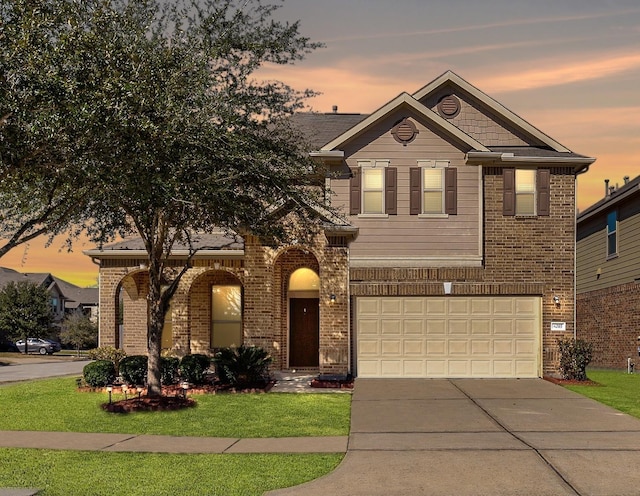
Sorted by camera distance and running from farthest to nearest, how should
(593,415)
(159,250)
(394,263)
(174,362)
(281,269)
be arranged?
(281,269) → (394,263) → (174,362) → (159,250) → (593,415)

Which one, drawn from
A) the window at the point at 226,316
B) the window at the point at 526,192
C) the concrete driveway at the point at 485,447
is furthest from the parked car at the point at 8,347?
the window at the point at 526,192

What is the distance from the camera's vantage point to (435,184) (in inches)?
915

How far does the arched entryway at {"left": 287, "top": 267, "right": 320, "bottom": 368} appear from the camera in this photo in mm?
25547

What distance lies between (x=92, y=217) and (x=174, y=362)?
15.8 feet

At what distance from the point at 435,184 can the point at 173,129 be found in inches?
442

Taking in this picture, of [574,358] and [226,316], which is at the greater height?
[226,316]

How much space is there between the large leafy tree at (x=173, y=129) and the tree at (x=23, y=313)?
36573 mm

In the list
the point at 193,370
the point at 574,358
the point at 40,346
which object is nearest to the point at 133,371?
the point at 193,370

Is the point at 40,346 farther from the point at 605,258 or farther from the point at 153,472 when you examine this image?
the point at 153,472

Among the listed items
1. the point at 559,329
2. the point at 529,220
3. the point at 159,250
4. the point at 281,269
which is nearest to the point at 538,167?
the point at 529,220

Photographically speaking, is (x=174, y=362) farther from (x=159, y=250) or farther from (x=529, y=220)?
(x=529, y=220)

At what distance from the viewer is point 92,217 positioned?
63.5 ft

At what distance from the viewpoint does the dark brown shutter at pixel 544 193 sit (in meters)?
23.2

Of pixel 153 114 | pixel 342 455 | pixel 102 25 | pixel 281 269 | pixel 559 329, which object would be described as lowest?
pixel 342 455
